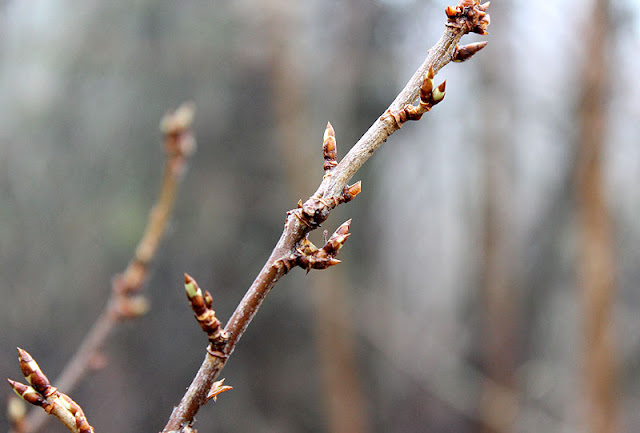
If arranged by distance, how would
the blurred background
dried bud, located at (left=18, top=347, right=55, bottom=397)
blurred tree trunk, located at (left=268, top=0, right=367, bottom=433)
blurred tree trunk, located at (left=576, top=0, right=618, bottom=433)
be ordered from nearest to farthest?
dried bud, located at (left=18, top=347, right=55, bottom=397) → blurred tree trunk, located at (left=576, top=0, right=618, bottom=433) → blurred tree trunk, located at (left=268, top=0, right=367, bottom=433) → the blurred background

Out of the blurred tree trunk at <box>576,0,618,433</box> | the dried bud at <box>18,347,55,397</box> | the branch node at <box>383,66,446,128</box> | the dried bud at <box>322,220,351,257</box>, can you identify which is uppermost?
the blurred tree trunk at <box>576,0,618,433</box>

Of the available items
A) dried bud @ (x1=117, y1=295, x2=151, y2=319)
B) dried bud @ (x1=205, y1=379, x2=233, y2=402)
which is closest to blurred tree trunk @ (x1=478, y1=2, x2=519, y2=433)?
dried bud @ (x1=117, y1=295, x2=151, y2=319)

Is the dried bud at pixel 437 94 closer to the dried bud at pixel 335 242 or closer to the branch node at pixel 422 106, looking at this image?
the branch node at pixel 422 106

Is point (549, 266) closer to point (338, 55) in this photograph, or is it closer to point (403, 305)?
point (403, 305)

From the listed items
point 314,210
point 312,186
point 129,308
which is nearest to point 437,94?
point 314,210

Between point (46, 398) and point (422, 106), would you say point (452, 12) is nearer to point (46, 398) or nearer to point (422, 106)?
point (422, 106)

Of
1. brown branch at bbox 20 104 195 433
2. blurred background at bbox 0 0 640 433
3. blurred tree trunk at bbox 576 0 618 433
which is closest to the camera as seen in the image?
brown branch at bbox 20 104 195 433

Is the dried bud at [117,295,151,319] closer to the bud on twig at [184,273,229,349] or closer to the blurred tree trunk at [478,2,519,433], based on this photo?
the bud on twig at [184,273,229,349]
